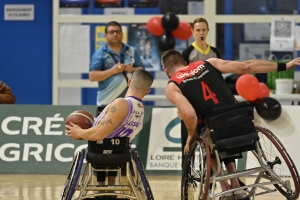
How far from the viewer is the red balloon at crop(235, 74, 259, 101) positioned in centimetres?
838

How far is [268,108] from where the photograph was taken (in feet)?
28.2

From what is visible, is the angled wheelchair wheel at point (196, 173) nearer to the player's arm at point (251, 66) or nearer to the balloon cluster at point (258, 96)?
the player's arm at point (251, 66)

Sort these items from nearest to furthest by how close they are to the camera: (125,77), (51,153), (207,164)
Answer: (207,164) < (125,77) < (51,153)

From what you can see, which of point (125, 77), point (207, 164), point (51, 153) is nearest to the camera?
point (207, 164)

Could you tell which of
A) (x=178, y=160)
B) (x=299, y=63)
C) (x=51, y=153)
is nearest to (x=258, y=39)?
(x=178, y=160)

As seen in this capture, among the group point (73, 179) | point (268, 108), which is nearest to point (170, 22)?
point (268, 108)

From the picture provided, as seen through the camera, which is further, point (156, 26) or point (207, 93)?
point (156, 26)

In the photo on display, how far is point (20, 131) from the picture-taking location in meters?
9.22

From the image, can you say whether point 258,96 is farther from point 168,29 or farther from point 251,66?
point 251,66

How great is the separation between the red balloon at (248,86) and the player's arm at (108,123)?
2.97m

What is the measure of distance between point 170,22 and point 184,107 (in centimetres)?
420

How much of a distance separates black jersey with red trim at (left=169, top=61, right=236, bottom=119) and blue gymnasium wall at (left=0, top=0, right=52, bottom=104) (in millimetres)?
6471

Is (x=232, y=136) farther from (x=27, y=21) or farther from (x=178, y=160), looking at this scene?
(x=27, y=21)

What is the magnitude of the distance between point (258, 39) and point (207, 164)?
6655 mm
